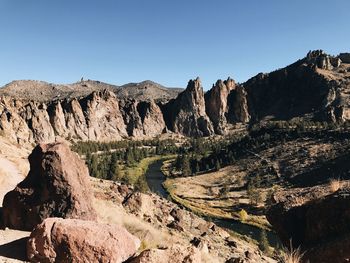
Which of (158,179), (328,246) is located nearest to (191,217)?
(328,246)

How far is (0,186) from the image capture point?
37188mm

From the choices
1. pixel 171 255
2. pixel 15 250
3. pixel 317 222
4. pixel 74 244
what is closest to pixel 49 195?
pixel 15 250

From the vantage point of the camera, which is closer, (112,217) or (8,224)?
(8,224)

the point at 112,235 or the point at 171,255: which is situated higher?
the point at 112,235

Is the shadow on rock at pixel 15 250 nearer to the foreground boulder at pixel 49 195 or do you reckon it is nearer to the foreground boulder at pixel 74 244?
the foreground boulder at pixel 74 244

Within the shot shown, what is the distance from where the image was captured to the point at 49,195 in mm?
24969

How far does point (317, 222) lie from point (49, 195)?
691 inches

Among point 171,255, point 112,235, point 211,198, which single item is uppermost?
point 112,235

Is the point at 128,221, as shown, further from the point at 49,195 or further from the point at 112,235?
the point at 112,235

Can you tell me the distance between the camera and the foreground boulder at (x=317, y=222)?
12070mm

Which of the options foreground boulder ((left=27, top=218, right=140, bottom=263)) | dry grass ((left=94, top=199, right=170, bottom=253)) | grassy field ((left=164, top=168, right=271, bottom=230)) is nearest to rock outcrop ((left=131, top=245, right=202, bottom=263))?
foreground boulder ((left=27, top=218, right=140, bottom=263))

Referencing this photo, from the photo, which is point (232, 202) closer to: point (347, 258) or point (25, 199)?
point (25, 199)

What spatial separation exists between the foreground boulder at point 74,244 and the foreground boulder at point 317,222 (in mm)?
7020

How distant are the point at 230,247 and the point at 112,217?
1294 centimetres
